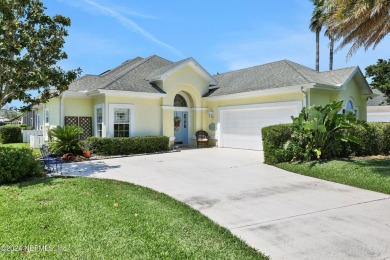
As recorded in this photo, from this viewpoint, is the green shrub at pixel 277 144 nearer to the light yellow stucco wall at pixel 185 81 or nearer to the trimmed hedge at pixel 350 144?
the trimmed hedge at pixel 350 144

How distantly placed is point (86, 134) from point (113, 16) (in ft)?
24.6

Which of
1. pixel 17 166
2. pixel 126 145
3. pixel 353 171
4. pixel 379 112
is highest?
pixel 379 112

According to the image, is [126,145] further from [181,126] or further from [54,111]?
[54,111]

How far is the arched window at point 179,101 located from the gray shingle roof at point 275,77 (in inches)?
72.9

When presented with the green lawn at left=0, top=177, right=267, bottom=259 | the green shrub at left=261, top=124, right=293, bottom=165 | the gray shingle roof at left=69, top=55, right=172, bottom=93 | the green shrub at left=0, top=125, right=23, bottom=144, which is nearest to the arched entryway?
the gray shingle roof at left=69, top=55, right=172, bottom=93

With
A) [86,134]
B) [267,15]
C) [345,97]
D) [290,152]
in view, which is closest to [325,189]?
[290,152]

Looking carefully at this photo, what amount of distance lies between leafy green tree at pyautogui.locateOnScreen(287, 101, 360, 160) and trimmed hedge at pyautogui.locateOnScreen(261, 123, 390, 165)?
Result: 0.37 m

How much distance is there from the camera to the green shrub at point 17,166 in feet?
28.9

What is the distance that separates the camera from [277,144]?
41.5 ft

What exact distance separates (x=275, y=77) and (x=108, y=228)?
15604mm

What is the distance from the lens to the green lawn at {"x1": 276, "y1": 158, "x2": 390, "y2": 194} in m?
8.77

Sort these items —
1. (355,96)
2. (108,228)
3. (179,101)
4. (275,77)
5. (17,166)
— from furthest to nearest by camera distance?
(179,101) < (355,96) < (275,77) < (17,166) < (108,228)

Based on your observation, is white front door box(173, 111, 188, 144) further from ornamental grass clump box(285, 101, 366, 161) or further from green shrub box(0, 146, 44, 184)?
green shrub box(0, 146, 44, 184)

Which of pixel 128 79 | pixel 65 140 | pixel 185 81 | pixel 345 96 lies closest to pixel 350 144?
pixel 345 96
